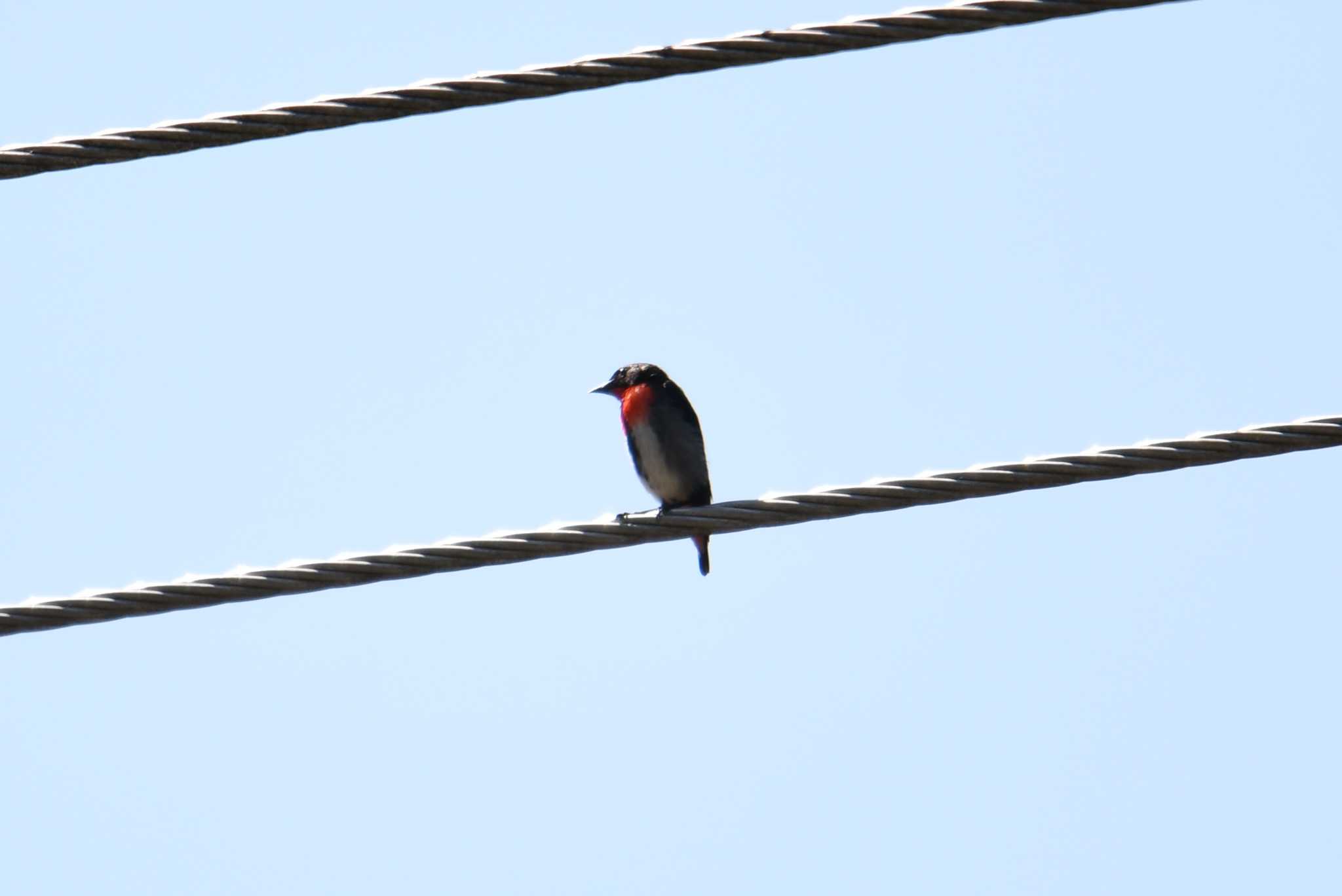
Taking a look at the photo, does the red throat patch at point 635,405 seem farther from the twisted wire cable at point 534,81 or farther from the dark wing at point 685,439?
the twisted wire cable at point 534,81

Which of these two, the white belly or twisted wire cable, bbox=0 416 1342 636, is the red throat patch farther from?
twisted wire cable, bbox=0 416 1342 636

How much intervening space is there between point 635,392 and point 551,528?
Answer: 14.0 ft

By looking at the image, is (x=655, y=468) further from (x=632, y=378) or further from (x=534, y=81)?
(x=534, y=81)

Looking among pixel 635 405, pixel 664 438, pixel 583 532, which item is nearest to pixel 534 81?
pixel 583 532

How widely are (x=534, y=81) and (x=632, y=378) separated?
465 centimetres

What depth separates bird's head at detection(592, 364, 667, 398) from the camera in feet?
32.4

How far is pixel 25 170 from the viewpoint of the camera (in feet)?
17.7

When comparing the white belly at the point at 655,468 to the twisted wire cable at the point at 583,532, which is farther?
the white belly at the point at 655,468

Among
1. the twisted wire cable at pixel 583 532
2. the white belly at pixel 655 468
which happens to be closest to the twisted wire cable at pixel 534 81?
the twisted wire cable at pixel 583 532

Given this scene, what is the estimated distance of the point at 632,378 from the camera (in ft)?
32.5

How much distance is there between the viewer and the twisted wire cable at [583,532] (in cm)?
523

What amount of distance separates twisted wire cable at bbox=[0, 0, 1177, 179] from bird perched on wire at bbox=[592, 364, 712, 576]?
4.34m

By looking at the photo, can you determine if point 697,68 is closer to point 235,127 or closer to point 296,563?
point 235,127

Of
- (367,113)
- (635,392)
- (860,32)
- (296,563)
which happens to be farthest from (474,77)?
(635,392)
